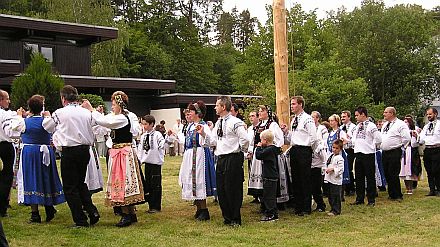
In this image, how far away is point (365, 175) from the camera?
31.0 feet

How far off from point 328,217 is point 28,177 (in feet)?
14.2

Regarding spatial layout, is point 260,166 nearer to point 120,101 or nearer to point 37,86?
point 120,101

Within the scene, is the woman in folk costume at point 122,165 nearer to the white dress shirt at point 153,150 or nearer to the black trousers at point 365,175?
the white dress shirt at point 153,150

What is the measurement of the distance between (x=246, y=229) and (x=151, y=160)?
2.17 meters

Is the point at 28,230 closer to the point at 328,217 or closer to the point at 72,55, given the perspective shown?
the point at 328,217

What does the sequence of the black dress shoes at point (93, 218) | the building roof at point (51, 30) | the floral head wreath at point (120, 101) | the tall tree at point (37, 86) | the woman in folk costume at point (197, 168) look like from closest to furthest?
the floral head wreath at point (120, 101)
the black dress shoes at point (93, 218)
the woman in folk costume at point (197, 168)
the tall tree at point (37, 86)
the building roof at point (51, 30)

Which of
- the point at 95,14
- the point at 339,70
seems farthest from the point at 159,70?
the point at 339,70

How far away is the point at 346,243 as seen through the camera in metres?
6.41

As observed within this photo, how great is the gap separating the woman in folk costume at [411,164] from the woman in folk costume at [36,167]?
705cm

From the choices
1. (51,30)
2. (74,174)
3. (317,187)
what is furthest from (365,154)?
(51,30)

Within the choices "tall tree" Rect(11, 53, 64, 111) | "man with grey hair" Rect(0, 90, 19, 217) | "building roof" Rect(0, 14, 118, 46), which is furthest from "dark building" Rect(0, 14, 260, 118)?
"man with grey hair" Rect(0, 90, 19, 217)

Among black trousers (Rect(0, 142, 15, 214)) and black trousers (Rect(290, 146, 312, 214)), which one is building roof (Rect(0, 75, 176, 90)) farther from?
black trousers (Rect(290, 146, 312, 214))

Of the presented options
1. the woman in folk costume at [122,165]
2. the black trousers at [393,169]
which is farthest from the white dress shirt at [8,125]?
the black trousers at [393,169]

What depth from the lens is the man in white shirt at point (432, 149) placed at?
406 inches
